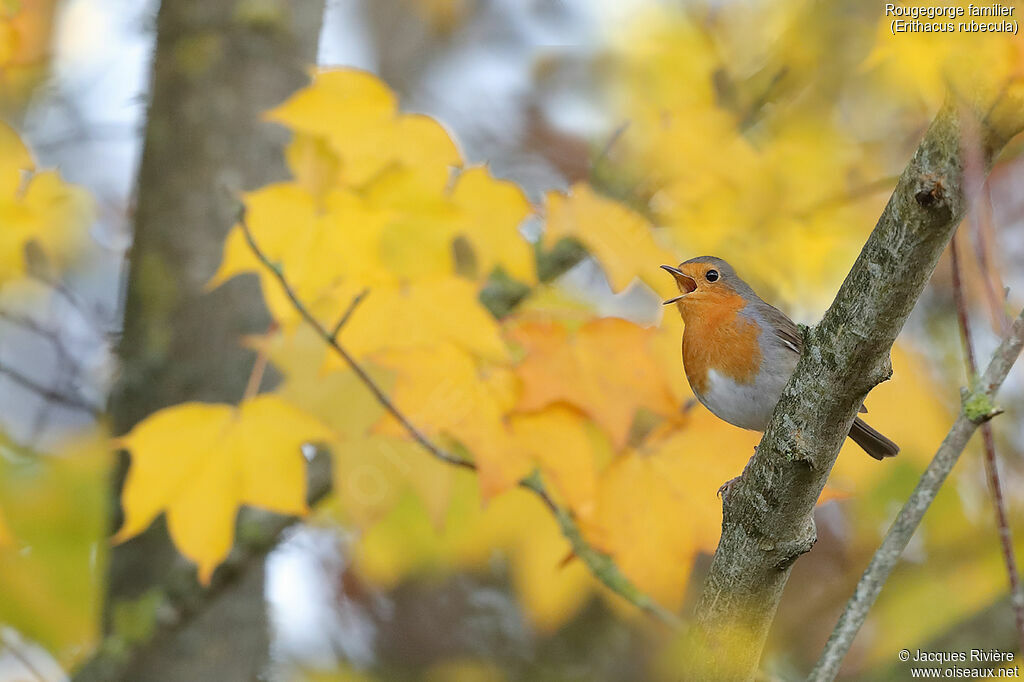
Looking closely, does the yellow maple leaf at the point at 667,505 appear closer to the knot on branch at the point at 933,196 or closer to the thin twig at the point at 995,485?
the thin twig at the point at 995,485

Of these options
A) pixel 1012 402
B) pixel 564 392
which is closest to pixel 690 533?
pixel 564 392

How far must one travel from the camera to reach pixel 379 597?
3.23 meters

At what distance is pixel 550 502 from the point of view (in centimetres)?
148

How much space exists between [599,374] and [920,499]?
28.5 inches

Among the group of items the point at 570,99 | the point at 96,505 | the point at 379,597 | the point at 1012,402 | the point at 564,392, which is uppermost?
the point at 570,99

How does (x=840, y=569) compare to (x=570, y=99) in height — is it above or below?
below

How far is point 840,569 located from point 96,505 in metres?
2.38

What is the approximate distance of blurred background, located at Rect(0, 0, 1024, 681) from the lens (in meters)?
1.64

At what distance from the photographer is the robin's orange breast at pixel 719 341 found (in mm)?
1255

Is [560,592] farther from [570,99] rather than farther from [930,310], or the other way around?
[570,99]

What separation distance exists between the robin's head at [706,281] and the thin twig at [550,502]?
42 cm

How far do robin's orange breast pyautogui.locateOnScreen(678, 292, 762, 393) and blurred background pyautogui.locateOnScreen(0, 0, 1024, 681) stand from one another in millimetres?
220

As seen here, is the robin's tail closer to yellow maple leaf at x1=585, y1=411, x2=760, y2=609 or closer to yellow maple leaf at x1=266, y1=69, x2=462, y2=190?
yellow maple leaf at x1=585, y1=411, x2=760, y2=609

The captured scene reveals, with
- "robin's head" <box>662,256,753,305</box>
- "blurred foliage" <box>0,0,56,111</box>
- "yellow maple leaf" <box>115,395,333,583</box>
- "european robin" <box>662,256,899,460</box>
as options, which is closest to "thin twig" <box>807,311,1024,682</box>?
"european robin" <box>662,256,899,460</box>
